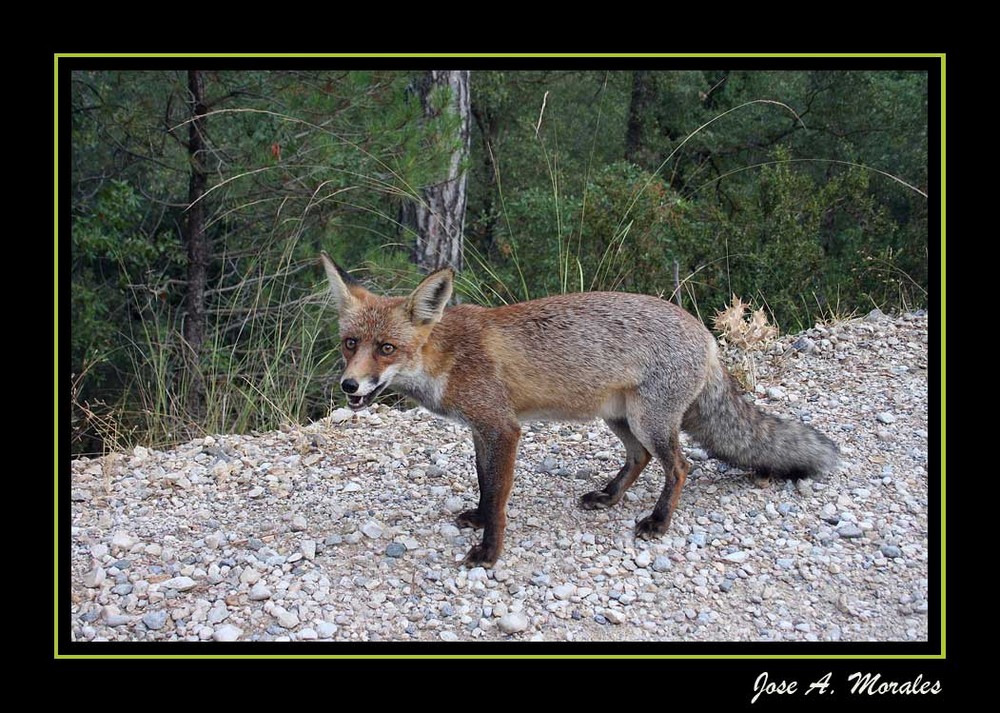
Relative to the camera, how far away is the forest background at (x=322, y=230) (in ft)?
25.3

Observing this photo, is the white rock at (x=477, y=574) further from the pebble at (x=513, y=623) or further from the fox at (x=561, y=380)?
the pebble at (x=513, y=623)

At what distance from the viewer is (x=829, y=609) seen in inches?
153

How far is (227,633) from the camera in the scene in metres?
3.77

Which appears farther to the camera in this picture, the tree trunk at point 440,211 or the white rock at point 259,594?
the tree trunk at point 440,211

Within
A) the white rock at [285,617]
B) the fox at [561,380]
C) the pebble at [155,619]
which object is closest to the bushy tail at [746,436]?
the fox at [561,380]

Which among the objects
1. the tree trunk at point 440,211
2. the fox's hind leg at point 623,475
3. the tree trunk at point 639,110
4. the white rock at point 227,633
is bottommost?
the white rock at point 227,633

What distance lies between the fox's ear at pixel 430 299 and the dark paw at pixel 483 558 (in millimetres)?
1260

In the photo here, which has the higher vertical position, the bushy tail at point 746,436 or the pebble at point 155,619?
the bushy tail at point 746,436

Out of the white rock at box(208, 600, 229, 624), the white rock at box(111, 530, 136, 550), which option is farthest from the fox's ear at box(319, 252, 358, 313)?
the white rock at box(111, 530, 136, 550)

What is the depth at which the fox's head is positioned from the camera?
13.6ft

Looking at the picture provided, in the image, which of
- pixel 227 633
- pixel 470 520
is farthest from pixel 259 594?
pixel 470 520

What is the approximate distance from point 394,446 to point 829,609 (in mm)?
3194
